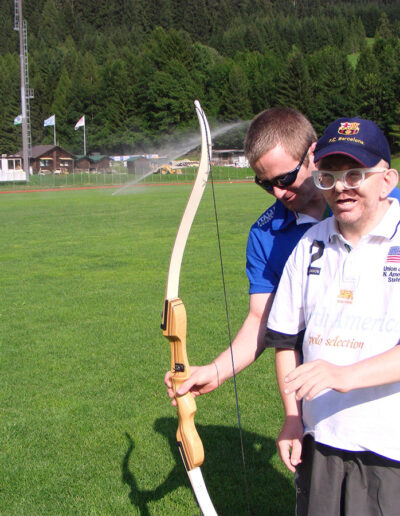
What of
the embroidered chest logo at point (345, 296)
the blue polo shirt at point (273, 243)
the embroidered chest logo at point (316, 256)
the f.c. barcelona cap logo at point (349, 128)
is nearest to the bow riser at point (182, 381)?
the blue polo shirt at point (273, 243)

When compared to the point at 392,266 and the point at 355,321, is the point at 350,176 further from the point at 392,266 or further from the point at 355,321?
the point at 355,321

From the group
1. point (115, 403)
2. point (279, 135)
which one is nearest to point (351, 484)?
point (279, 135)

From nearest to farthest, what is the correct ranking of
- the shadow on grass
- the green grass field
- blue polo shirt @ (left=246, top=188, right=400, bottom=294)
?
1. blue polo shirt @ (left=246, top=188, right=400, bottom=294)
2. the shadow on grass
3. the green grass field

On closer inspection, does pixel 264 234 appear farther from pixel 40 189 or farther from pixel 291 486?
pixel 40 189

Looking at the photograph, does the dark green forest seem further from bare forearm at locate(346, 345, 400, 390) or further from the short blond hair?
bare forearm at locate(346, 345, 400, 390)

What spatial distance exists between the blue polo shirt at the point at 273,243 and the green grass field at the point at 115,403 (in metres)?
1.75

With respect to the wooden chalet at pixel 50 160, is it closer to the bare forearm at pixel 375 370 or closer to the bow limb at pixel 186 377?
the bow limb at pixel 186 377

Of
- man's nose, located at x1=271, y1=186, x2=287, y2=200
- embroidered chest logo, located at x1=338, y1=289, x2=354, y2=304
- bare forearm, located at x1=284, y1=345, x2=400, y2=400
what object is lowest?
bare forearm, located at x1=284, y1=345, x2=400, y2=400

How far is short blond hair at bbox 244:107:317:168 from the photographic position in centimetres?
234

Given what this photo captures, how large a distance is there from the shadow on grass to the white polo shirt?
6.19ft

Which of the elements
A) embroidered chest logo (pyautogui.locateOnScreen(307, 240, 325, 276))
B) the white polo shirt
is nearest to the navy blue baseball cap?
the white polo shirt

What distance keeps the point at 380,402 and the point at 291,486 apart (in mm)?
2251

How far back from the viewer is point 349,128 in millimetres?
1968

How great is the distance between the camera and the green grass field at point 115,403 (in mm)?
3871
